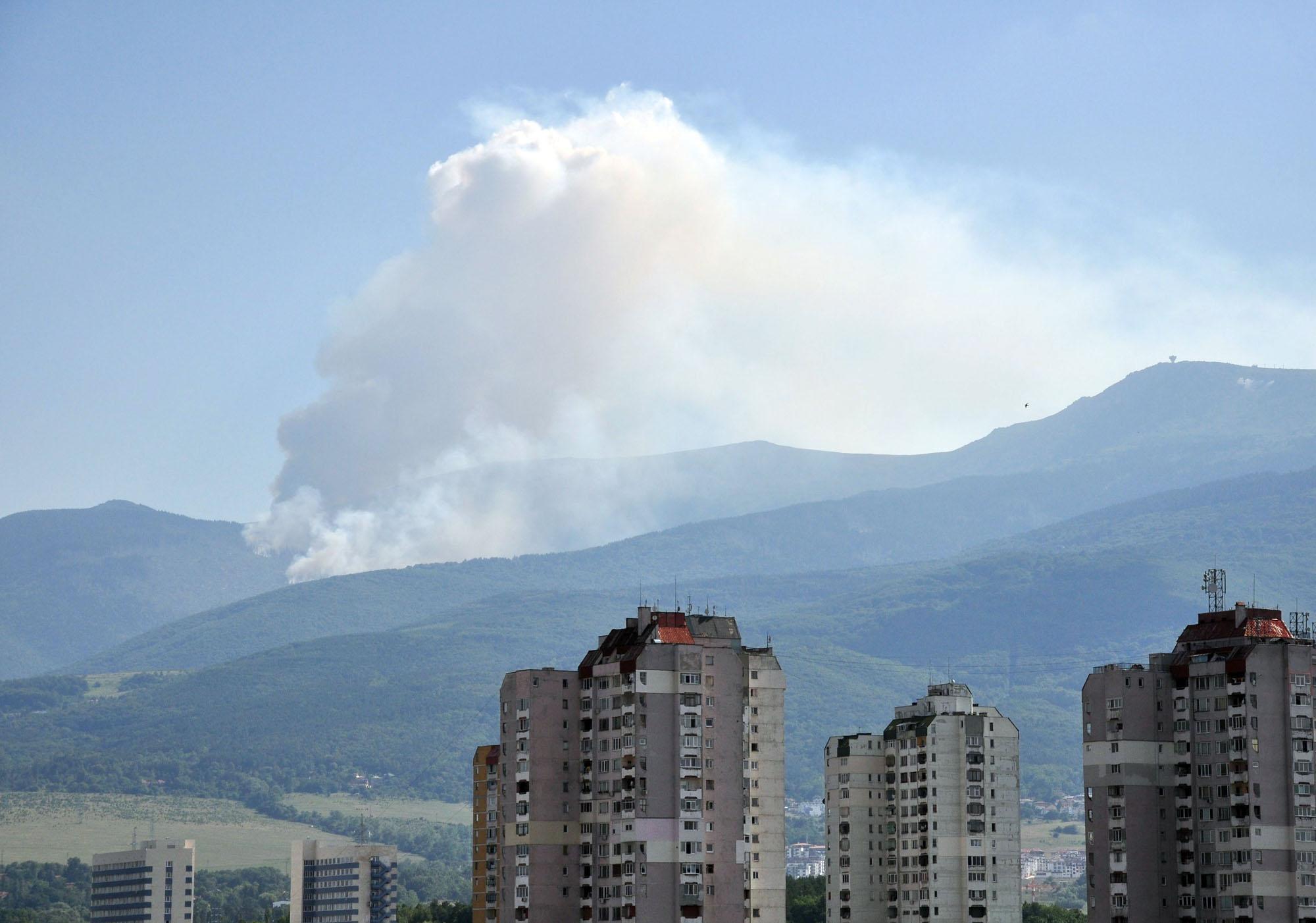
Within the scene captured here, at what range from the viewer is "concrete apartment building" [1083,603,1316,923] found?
103m

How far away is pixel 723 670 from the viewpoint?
105375 mm

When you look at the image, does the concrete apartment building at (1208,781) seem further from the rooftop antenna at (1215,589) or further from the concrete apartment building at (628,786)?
the concrete apartment building at (628,786)

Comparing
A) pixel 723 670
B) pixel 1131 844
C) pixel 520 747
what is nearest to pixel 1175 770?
pixel 1131 844

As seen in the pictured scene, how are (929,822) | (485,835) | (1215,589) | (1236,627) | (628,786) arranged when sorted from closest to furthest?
1. (628,786)
2. (1236,627)
3. (1215,589)
4. (929,822)
5. (485,835)

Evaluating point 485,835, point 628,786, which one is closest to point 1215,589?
point 628,786

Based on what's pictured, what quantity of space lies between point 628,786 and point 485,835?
34519mm

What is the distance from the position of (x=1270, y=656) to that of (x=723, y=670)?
24.7 m

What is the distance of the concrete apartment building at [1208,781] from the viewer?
103 meters

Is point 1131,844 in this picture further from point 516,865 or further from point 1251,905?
point 516,865

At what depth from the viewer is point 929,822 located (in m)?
132

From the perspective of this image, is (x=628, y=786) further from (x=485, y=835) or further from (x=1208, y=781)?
(x=485, y=835)

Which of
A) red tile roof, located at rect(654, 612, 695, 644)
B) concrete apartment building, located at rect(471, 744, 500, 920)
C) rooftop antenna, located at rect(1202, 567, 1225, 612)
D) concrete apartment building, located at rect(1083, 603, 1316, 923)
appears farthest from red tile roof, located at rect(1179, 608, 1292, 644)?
concrete apartment building, located at rect(471, 744, 500, 920)

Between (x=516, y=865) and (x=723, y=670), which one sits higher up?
(x=723, y=670)

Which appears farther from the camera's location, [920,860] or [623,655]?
[920,860]
